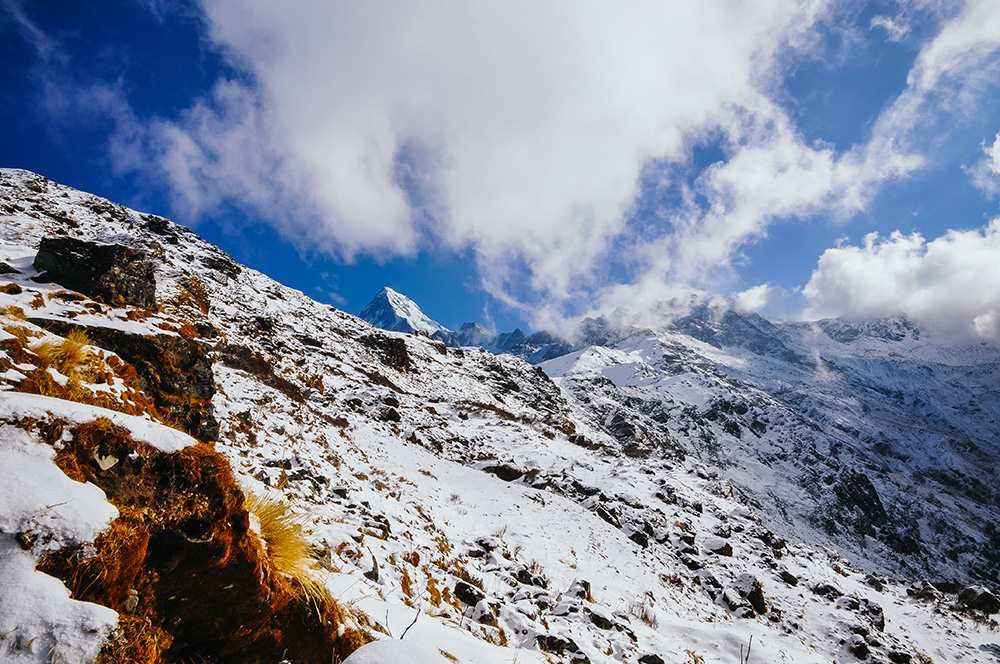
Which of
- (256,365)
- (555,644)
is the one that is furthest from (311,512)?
(256,365)

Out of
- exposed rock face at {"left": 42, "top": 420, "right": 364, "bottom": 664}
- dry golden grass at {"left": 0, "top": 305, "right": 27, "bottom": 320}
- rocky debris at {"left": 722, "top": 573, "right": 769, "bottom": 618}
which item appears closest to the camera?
exposed rock face at {"left": 42, "top": 420, "right": 364, "bottom": 664}

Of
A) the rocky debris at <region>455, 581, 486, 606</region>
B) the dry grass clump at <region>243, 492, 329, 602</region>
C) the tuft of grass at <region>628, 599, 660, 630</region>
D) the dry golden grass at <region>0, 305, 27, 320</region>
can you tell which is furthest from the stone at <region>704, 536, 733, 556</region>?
the dry golden grass at <region>0, 305, 27, 320</region>

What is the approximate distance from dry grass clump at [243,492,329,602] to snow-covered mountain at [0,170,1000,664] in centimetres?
4

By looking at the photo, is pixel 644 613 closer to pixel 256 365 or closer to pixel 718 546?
pixel 718 546

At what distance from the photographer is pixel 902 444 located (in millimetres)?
141375

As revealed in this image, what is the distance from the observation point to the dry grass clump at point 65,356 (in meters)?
4.09

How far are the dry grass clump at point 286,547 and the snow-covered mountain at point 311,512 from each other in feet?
0.13

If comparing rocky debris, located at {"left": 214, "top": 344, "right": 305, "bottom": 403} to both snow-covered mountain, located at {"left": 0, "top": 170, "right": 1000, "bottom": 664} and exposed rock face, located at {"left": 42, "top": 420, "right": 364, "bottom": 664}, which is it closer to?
snow-covered mountain, located at {"left": 0, "top": 170, "right": 1000, "bottom": 664}

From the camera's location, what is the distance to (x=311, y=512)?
299 inches

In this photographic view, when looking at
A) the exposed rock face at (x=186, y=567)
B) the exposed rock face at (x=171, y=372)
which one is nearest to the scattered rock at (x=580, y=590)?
the exposed rock face at (x=186, y=567)

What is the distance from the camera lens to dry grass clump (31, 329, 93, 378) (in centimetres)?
409

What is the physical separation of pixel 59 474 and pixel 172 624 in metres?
1.20

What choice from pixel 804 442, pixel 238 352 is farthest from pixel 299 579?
pixel 804 442

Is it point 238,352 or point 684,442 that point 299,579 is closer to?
point 238,352
